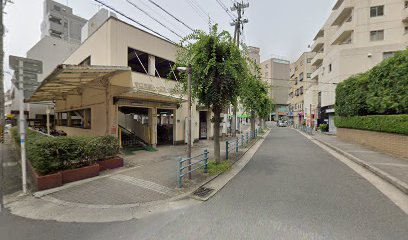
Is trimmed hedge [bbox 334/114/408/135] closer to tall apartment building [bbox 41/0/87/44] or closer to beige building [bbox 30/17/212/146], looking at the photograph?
beige building [bbox 30/17/212/146]

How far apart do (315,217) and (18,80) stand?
825 cm

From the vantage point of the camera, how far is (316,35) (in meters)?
37.8

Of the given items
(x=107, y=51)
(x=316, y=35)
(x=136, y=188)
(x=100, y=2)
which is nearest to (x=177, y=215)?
(x=136, y=188)

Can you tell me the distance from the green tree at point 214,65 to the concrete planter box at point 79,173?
4.56 meters

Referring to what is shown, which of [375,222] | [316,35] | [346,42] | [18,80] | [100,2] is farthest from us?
[316,35]

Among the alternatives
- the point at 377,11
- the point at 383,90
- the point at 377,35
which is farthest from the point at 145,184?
the point at 377,11

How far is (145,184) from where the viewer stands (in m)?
5.81

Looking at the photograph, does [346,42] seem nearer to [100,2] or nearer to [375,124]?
[375,124]

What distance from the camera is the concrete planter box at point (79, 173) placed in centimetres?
582

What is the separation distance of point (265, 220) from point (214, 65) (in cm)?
512

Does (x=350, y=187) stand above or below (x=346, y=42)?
below

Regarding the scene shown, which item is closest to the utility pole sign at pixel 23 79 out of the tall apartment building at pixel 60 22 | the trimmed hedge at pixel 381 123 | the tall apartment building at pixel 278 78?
the trimmed hedge at pixel 381 123

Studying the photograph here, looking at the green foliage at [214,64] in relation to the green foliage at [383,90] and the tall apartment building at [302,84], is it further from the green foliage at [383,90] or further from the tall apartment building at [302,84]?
the tall apartment building at [302,84]

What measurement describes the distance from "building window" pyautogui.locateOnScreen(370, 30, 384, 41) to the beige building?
2517 cm
